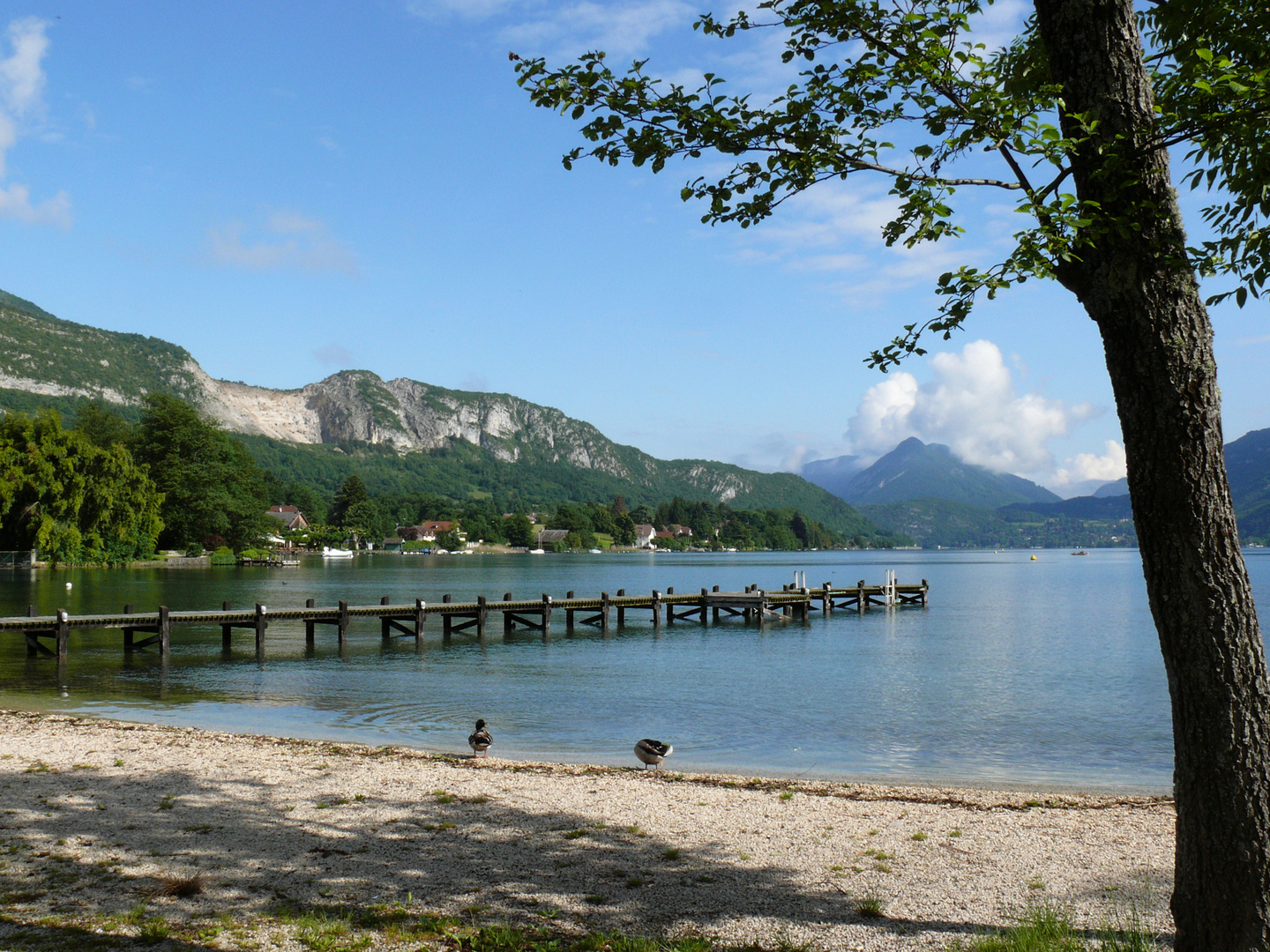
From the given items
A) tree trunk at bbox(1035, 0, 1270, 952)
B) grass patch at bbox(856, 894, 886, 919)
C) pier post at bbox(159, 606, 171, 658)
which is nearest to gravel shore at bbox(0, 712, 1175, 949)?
grass patch at bbox(856, 894, 886, 919)

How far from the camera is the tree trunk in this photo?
16.1 ft

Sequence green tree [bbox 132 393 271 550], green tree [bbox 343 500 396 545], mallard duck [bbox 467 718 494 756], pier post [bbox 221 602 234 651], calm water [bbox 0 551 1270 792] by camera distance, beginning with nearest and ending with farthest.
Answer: mallard duck [bbox 467 718 494 756]
calm water [bbox 0 551 1270 792]
pier post [bbox 221 602 234 651]
green tree [bbox 132 393 271 550]
green tree [bbox 343 500 396 545]

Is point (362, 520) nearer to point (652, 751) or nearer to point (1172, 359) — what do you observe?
point (652, 751)

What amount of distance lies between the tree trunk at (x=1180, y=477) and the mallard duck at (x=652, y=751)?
31.3 feet

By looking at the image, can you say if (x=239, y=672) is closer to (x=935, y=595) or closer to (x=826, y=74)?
(x=826, y=74)

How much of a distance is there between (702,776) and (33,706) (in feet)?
51.1

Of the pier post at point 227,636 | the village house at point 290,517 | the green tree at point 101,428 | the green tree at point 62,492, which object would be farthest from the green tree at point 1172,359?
the village house at point 290,517

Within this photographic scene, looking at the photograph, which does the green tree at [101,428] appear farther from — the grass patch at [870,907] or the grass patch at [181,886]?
the grass patch at [870,907]

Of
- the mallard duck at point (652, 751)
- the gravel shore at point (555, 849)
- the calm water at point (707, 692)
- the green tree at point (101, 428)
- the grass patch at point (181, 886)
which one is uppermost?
the green tree at point (101, 428)

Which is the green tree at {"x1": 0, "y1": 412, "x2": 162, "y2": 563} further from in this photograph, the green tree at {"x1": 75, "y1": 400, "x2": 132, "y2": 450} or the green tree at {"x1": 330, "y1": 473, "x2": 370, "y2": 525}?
the green tree at {"x1": 330, "y1": 473, "x2": 370, "y2": 525}

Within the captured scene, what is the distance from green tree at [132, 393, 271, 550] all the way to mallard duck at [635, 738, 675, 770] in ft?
310

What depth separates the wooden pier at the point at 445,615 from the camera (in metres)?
28.9

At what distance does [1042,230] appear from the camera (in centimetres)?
474

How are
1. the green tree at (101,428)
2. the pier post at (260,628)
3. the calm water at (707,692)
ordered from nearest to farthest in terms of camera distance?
the calm water at (707,692), the pier post at (260,628), the green tree at (101,428)
